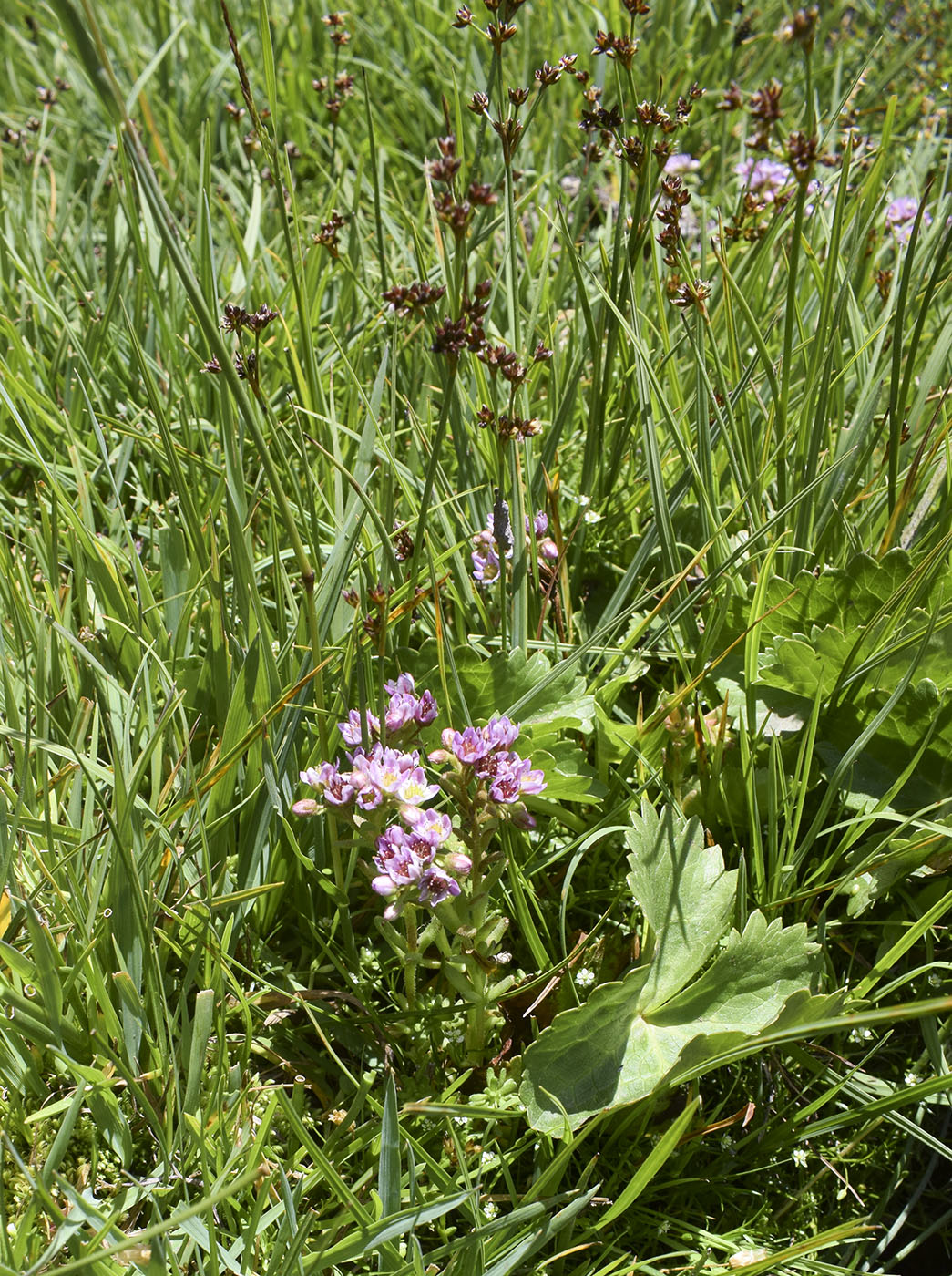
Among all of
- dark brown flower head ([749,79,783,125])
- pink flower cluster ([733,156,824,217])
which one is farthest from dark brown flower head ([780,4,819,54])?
pink flower cluster ([733,156,824,217])

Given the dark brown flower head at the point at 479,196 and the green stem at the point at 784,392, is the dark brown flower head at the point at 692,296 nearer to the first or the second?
the green stem at the point at 784,392

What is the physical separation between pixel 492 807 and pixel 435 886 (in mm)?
128

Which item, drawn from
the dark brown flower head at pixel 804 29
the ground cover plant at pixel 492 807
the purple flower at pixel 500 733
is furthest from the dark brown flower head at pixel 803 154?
the purple flower at pixel 500 733

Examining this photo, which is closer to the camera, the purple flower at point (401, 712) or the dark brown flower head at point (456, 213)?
the dark brown flower head at point (456, 213)

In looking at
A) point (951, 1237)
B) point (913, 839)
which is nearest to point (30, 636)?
point (913, 839)

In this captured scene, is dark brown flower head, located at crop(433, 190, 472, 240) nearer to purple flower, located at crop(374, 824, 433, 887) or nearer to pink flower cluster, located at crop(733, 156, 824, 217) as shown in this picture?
purple flower, located at crop(374, 824, 433, 887)

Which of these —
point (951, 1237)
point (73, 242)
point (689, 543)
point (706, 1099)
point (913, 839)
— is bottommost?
point (951, 1237)

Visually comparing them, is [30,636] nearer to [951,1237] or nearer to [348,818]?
[348,818]

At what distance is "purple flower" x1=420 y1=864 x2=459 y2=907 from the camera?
1374 millimetres

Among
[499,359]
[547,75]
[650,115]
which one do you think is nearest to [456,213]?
[499,359]

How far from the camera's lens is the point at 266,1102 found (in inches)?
60.9

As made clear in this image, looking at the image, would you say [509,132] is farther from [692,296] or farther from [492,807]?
[492,807]

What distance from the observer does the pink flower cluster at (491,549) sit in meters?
1.88

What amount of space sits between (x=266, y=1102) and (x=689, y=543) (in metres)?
1.32
